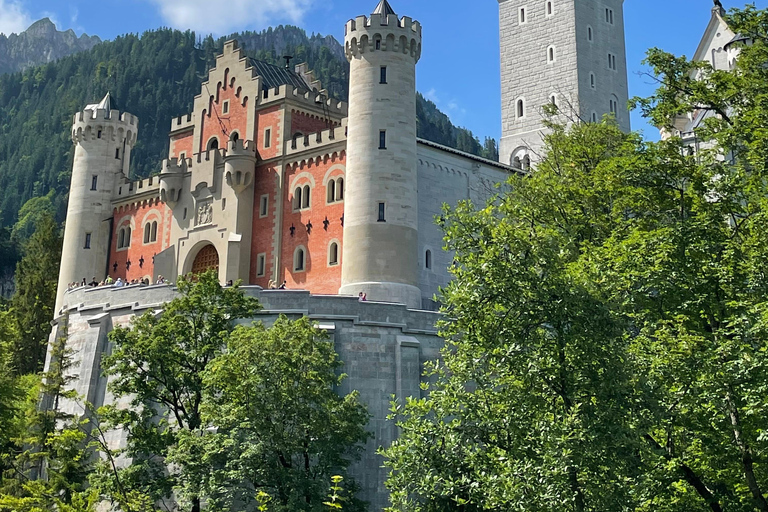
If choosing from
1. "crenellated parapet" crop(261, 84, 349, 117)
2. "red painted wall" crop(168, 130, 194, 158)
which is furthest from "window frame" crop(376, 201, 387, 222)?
"red painted wall" crop(168, 130, 194, 158)

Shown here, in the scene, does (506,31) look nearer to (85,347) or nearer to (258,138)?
(258,138)

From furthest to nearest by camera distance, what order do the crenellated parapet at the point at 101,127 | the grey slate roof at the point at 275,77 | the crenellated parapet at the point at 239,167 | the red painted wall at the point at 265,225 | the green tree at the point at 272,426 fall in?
the crenellated parapet at the point at 101,127 < the grey slate roof at the point at 275,77 < the crenellated parapet at the point at 239,167 < the red painted wall at the point at 265,225 < the green tree at the point at 272,426

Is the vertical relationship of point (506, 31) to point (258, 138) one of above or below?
above

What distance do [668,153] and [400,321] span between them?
1397 cm

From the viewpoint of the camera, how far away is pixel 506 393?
2225 cm

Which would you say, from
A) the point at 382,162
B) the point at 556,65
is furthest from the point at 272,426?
the point at 556,65

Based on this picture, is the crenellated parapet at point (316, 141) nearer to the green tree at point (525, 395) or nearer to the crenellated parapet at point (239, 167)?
the crenellated parapet at point (239, 167)

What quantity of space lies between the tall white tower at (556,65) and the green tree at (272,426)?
40.8 meters

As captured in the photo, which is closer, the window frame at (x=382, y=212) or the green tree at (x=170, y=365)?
the green tree at (x=170, y=365)

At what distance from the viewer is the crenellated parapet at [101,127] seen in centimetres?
6134

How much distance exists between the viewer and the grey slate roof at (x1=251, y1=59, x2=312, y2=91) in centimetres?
5628

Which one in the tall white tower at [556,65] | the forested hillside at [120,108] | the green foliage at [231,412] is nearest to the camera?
the green foliage at [231,412]

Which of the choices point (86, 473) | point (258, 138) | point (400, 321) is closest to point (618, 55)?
point (258, 138)

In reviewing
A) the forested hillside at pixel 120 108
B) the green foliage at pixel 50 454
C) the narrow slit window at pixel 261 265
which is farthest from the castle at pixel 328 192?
the forested hillside at pixel 120 108
